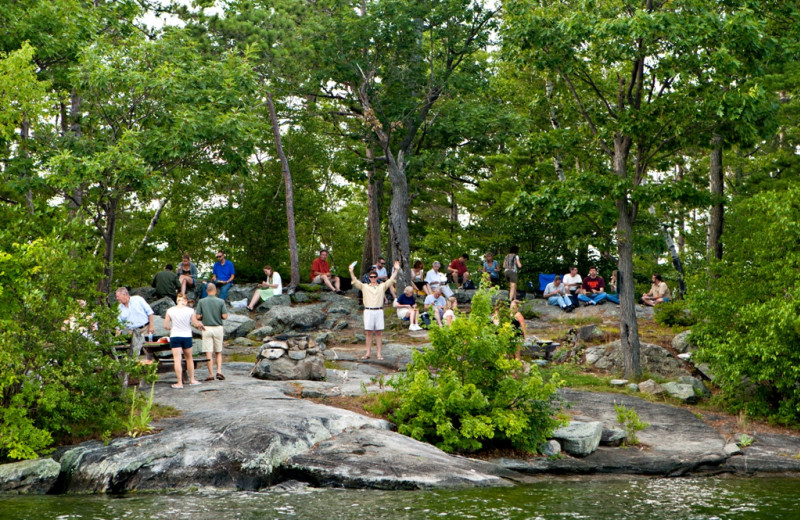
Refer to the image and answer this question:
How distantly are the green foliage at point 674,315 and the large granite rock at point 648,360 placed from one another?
8.78ft

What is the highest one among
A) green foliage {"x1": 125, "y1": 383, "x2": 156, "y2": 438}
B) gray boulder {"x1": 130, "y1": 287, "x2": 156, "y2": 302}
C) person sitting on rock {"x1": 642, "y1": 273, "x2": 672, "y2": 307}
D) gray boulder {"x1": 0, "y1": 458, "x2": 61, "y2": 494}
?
gray boulder {"x1": 130, "y1": 287, "x2": 156, "y2": 302}

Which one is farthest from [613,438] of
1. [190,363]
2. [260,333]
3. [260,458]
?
[260,333]

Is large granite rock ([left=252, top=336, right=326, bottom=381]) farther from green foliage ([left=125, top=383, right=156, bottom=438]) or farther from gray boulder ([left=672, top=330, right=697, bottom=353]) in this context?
gray boulder ([left=672, top=330, right=697, bottom=353])

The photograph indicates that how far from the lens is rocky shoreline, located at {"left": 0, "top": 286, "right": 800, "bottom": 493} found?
10977 mm

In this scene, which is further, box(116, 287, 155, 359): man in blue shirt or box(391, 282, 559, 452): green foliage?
box(116, 287, 155, 359): man in blue shirt

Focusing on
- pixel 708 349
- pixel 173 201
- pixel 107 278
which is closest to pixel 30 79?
pixel 107 278

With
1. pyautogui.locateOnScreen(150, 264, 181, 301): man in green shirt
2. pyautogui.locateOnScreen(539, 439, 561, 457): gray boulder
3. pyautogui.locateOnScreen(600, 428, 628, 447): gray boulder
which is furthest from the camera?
pyautogui.locateOnScreen(150, 264, 181, 301): man in green shirt

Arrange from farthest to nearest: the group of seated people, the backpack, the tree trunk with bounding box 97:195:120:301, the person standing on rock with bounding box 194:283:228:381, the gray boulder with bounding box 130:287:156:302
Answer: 1. the gray boulder with bounding box 130:287:156:302
2. the backpack
3. the group of seated people
4. the person standing on rock with bounding box 194:283:228:381
5. the tree trunk with bounding box 97:195:120:301

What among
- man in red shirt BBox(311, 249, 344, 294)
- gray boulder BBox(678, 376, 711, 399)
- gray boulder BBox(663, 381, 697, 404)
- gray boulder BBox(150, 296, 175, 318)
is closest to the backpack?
man in red shirt BBox(311, 249, 344, 294)

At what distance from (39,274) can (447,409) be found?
20.8ft

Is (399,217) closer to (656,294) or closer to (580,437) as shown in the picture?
(656,294)

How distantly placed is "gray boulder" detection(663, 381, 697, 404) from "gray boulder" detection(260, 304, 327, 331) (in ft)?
33.4

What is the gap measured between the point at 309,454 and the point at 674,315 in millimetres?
12794

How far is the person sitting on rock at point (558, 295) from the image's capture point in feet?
80.4
